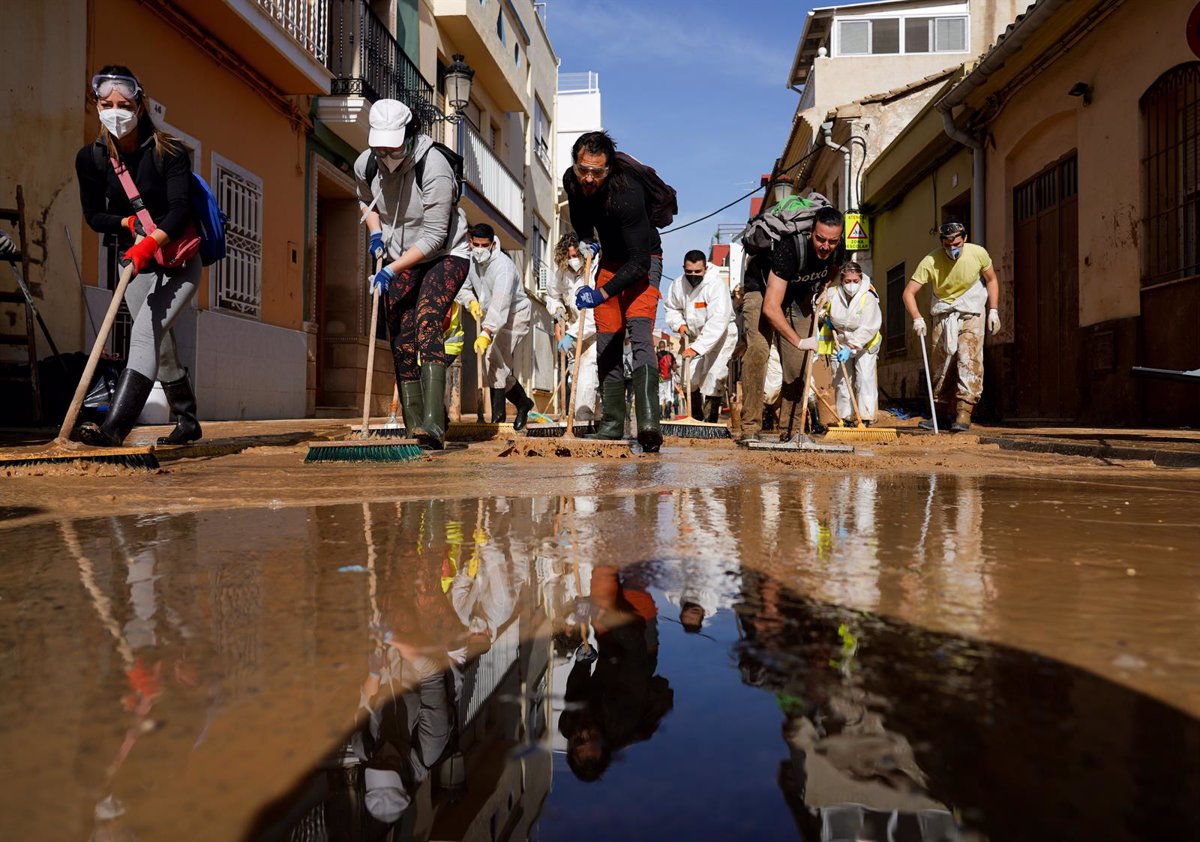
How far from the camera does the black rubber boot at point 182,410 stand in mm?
4574

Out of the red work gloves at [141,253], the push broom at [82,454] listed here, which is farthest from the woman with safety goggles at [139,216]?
the push broom at [82,454]

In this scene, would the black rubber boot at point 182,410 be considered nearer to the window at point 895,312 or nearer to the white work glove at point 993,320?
the white work glove at point 993,320

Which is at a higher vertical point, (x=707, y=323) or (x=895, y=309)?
(x=895, y=309)

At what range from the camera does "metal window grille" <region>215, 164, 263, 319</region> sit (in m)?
9.00

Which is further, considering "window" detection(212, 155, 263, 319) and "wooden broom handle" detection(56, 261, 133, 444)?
"window" detection(212, 155, 263, 319)

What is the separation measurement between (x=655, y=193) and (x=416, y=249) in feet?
4.45

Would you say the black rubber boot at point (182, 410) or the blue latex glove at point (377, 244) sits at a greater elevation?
the blue latex glove at point (377, 244)

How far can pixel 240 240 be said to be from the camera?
9.30 metres

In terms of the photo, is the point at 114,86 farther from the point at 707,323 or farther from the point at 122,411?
the point at 707,323

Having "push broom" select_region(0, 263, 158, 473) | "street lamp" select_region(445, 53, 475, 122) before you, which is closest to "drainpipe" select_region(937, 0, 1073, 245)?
"street lamp" select_region(445, 53, 475, 122)

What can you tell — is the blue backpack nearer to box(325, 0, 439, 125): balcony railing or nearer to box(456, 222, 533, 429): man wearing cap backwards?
box(456, 222, 533, 429): man wearing cap backwards

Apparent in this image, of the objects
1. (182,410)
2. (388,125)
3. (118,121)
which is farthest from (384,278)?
(182,410)

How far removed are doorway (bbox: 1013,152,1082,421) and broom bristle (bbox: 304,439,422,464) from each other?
7624 mm

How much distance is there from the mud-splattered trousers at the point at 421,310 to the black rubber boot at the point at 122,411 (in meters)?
1.16
